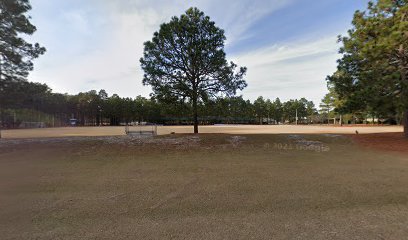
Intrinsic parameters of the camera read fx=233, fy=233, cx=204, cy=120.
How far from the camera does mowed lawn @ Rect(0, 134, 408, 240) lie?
3258 millimetres

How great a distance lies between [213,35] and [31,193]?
1312 cm

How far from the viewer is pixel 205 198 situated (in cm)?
452

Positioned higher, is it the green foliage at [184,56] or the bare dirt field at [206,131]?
the green foliage at [184,56]

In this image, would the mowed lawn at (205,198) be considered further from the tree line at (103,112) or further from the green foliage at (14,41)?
the tree line at (103,112)


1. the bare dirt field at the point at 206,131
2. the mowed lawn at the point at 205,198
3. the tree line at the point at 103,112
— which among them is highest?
the tree line at the point at 103,112

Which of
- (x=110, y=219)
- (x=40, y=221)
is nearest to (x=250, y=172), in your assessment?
(x=110, y=219)

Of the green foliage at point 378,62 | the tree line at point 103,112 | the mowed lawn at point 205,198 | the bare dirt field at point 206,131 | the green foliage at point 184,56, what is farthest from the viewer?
the tree line at point 103,112

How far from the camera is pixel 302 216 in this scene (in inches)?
144

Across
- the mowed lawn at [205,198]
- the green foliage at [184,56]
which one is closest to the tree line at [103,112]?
the green foliage at [184,56]

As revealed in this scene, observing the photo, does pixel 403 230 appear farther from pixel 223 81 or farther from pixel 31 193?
pixel 223 81

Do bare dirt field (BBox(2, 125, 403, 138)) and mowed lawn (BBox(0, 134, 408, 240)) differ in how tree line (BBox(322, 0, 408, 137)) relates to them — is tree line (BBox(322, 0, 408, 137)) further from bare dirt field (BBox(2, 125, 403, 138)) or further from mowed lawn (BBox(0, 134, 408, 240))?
bare dirt field (BBox(2, 125, 403, 138))

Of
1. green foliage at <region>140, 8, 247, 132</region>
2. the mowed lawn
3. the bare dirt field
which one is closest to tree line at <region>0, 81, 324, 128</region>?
the bare dirt field

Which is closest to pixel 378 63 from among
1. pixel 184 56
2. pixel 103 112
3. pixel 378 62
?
pixel 378 62

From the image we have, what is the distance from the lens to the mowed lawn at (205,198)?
3258 mm
